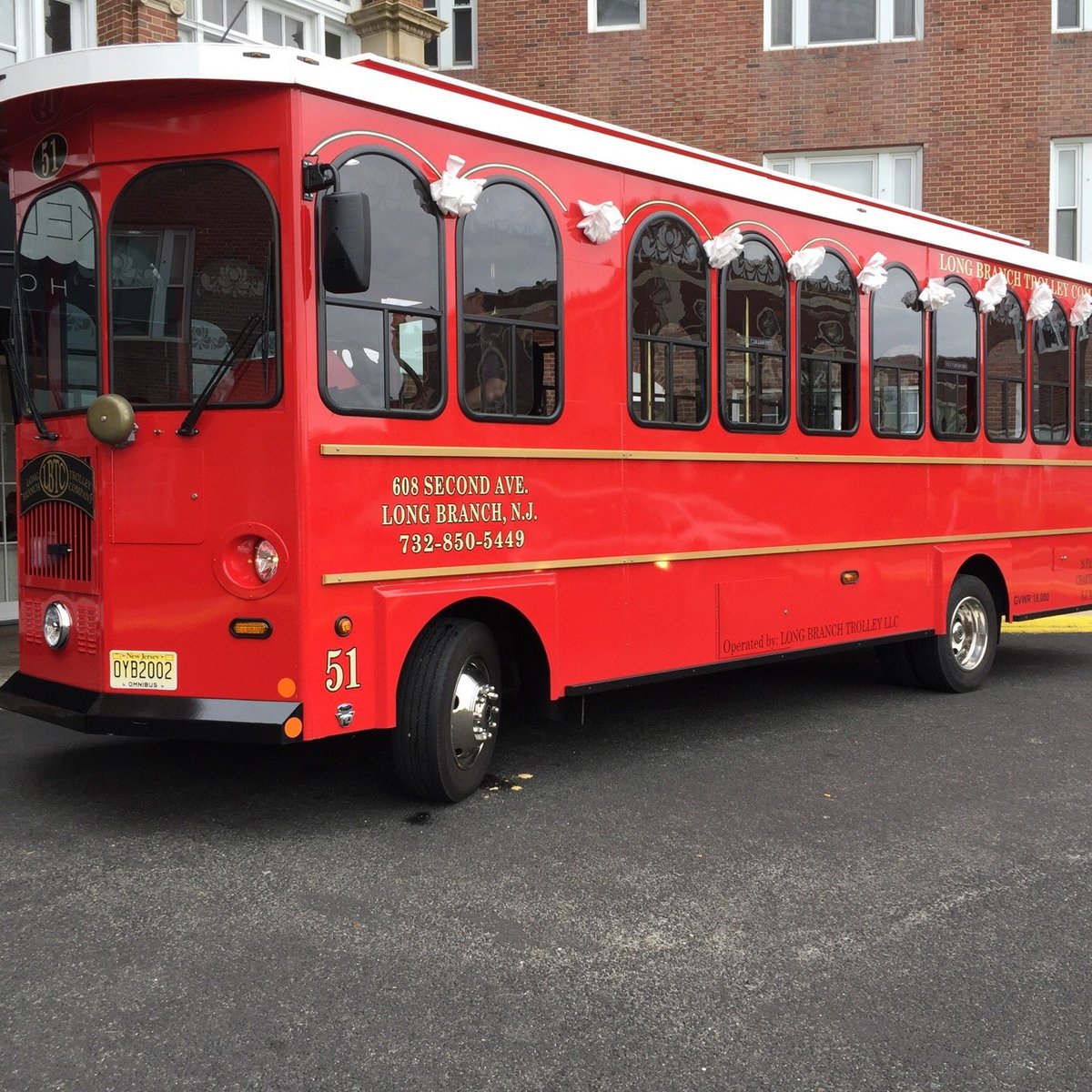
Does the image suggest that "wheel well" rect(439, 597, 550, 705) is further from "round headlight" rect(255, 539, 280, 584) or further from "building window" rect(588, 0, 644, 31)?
"building window" rect(588, 0, 644, 31)

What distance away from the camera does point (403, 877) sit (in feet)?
15.3

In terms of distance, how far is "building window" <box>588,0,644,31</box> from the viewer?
16.8 m

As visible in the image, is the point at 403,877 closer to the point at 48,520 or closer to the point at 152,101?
the point at 48,520

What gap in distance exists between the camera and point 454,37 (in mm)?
17062

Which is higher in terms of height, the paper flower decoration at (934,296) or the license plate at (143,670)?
the paper flower decoration at (934,296)

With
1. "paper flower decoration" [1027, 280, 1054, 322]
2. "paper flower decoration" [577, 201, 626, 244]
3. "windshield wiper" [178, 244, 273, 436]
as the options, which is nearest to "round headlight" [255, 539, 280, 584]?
"windshield wiper" [178, 244, 273, 436]

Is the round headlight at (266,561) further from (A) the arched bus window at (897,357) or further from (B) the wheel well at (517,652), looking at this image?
(A) the arched bus window at (897,357)

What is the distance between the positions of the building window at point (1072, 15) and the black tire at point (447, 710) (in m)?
15.2

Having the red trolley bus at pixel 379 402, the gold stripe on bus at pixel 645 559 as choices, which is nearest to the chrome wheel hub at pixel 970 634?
the gold stripe on bus at pixel 645 559

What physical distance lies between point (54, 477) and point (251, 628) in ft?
4.33

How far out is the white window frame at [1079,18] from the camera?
1659cm

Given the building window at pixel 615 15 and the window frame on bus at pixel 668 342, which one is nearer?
the window frame on bus at pixel 668 342

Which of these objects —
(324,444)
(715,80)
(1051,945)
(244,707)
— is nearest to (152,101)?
(324,444)

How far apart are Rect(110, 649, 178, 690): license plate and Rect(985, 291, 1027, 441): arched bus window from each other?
6.25 meters
